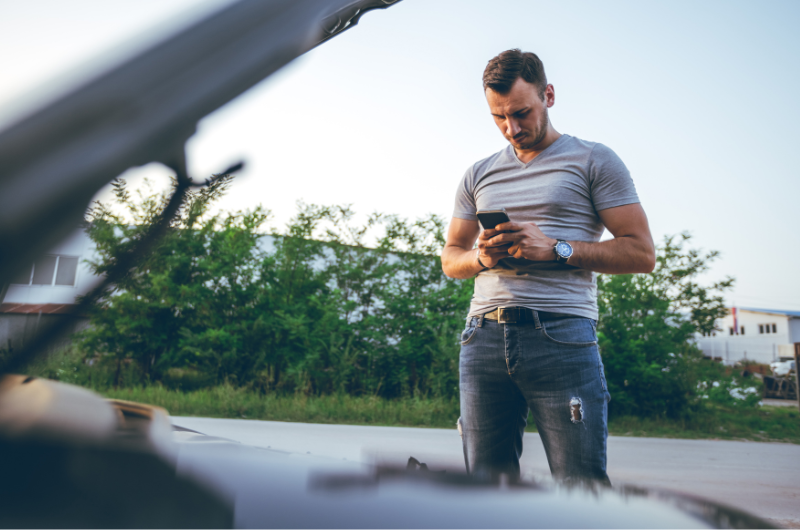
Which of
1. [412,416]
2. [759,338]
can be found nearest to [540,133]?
[412,416]

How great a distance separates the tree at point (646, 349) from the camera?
23.5ft

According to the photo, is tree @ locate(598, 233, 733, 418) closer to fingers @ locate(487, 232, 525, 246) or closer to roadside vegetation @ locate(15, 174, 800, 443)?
roadside vegetation @ locate(15, 174, 800, 443)

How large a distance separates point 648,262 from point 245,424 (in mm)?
4888

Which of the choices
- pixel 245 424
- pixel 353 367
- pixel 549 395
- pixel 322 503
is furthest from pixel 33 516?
pixel 353 367

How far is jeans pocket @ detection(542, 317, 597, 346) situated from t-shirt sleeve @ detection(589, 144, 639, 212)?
314mm

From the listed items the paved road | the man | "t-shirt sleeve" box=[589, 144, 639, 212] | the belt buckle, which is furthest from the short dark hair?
the paved road

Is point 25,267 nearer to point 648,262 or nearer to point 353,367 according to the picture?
point 648,262

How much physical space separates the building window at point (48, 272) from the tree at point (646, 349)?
294 inches

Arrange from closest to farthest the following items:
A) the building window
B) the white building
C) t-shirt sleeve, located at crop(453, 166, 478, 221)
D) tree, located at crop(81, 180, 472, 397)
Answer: the building window
t-shirt sleeve, located at crop(453, 166, 478, 221)
tree, located at crop(81, 180, 472, 397)
the white building

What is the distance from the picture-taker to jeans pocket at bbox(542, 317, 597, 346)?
1.25m

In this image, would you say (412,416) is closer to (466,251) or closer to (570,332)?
(466,251)

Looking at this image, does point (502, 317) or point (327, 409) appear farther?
point (327, 409)

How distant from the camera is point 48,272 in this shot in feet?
1.19

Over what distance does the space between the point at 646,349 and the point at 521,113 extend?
23.1 ft
